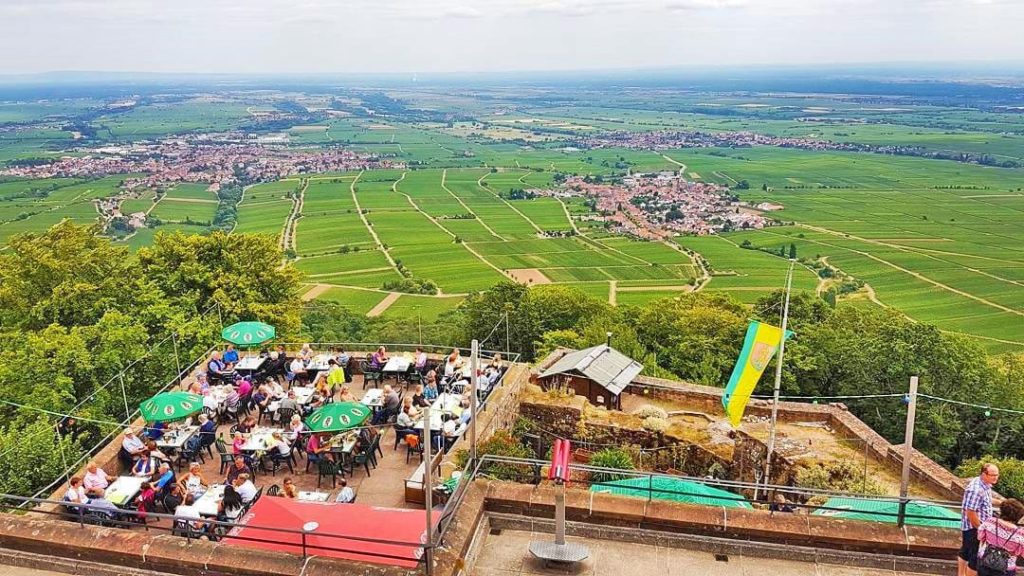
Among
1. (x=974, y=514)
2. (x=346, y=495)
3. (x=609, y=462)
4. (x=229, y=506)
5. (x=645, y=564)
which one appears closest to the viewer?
(x=974, y=514)

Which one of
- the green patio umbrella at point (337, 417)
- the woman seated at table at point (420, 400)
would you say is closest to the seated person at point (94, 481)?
the green patio umbrella at point (337, 417)

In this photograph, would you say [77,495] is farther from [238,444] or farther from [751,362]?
[751,362]

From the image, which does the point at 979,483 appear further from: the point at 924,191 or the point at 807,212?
the point at 924,191

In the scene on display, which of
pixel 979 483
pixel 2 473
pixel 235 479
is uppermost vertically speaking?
pixel 979 483

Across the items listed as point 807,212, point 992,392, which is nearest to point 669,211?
point 807,212

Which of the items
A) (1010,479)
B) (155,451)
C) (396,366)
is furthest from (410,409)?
(1010,479)

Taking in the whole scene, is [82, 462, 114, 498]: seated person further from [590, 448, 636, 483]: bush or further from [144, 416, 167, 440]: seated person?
[590, 448, 636, 483]: bush

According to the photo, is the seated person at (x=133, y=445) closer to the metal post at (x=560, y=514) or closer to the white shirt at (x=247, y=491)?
the white shirt at (x=247, y=491)
